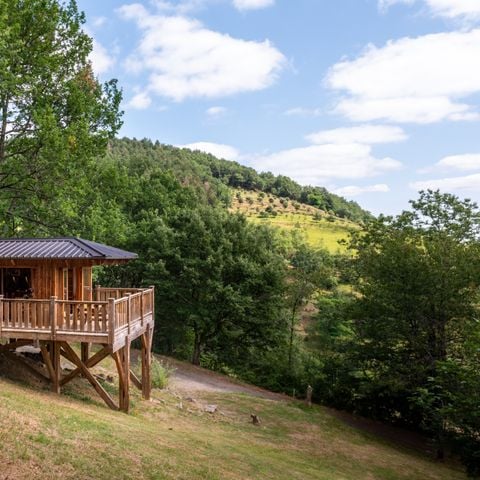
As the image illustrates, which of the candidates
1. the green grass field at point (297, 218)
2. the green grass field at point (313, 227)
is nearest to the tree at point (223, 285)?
the green grass field at point (297, 218)

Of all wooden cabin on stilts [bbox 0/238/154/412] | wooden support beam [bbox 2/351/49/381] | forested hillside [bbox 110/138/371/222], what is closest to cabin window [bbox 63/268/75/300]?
wooden cabin on stilts [bbox 0/238/154/412]

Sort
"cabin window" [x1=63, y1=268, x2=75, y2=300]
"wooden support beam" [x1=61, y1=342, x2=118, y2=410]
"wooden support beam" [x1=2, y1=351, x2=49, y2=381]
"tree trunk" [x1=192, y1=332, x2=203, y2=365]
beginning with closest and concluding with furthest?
"wooden support beam" [x1=61, y1=342, x2=118, y2=410]
"wooden support beam" [x1=2, y1=351, x2=49, y2=381]
"cabin window" [x1=63, y1=268, x2=75, y2=300]
"tree trunk" [x1=192, y1=332, x2=203, y2=365]

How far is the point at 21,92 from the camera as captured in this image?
2072 cm

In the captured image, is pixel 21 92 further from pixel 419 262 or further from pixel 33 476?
pixel 419 262

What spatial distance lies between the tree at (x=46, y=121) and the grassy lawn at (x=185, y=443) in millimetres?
9295

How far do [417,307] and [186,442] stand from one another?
50.0 feet

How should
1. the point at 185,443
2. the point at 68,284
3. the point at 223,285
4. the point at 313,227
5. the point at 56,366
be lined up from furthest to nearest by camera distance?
1. the point at 313,227
2. the point at 223,285
3. the point at 68,284
4. the point at 56,366
5. the point at 185,443

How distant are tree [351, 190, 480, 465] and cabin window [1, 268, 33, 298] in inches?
667

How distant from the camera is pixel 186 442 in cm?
1328

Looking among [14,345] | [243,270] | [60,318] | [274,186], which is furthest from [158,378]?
[274,186]

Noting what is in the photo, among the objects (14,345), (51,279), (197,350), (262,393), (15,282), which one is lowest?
(262,393)

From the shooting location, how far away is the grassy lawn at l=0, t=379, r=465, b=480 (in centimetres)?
906

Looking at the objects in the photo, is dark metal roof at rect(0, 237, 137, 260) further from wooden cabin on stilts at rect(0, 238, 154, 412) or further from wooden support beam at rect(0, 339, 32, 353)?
wooden support beam at rect(0, 339, 32, 353)

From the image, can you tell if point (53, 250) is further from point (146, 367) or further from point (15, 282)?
point (146, 367)
